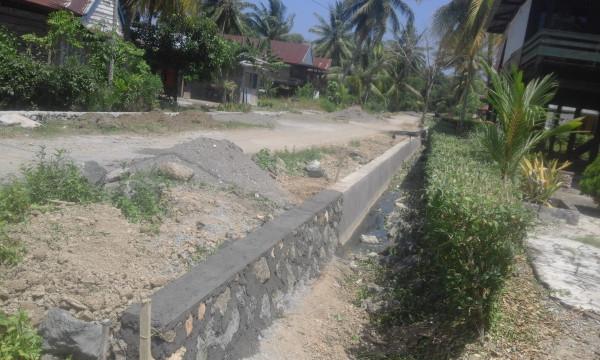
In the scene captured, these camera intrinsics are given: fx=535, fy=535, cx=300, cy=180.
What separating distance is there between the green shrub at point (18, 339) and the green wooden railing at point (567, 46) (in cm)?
1212

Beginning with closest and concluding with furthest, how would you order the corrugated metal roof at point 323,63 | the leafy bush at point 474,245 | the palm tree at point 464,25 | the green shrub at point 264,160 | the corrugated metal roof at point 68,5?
the leafy bush at point 474,245 → the green shrub at point 264,160 → the corrugated metal roof at point 68,5 → the palm tree at point 464,25 → the corrugated metal roof at point 323,63

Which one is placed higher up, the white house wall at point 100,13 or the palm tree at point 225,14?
the palm tree at point 225,14

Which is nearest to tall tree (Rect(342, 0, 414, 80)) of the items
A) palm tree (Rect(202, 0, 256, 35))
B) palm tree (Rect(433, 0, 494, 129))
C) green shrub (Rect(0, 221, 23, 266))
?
palm tree (Rect(202, 0, 256, 35))

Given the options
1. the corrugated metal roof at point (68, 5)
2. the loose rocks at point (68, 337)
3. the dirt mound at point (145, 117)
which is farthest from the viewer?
the corrugated metal roof at point (68, 5)

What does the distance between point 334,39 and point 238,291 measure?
60.6 metres

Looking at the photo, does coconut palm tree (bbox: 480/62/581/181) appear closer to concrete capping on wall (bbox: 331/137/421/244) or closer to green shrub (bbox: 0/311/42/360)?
concrete capping on wall (bbox: 331/137/421/244)

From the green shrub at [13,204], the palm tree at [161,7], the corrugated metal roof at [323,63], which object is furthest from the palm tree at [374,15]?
the green shrub at [13,204]

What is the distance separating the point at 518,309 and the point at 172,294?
3113 millimetres

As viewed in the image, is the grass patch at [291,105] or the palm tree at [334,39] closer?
the grass patch at [291,105]

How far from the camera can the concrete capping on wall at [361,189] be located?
347 inches

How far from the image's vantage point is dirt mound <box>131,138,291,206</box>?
754 centimetres

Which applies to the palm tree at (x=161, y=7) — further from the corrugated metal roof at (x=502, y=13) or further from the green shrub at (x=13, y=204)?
the green shrub at (x=13, y=204)

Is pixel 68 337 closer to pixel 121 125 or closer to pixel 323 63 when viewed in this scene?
pixel 121 125

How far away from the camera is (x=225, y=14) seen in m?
39.9
